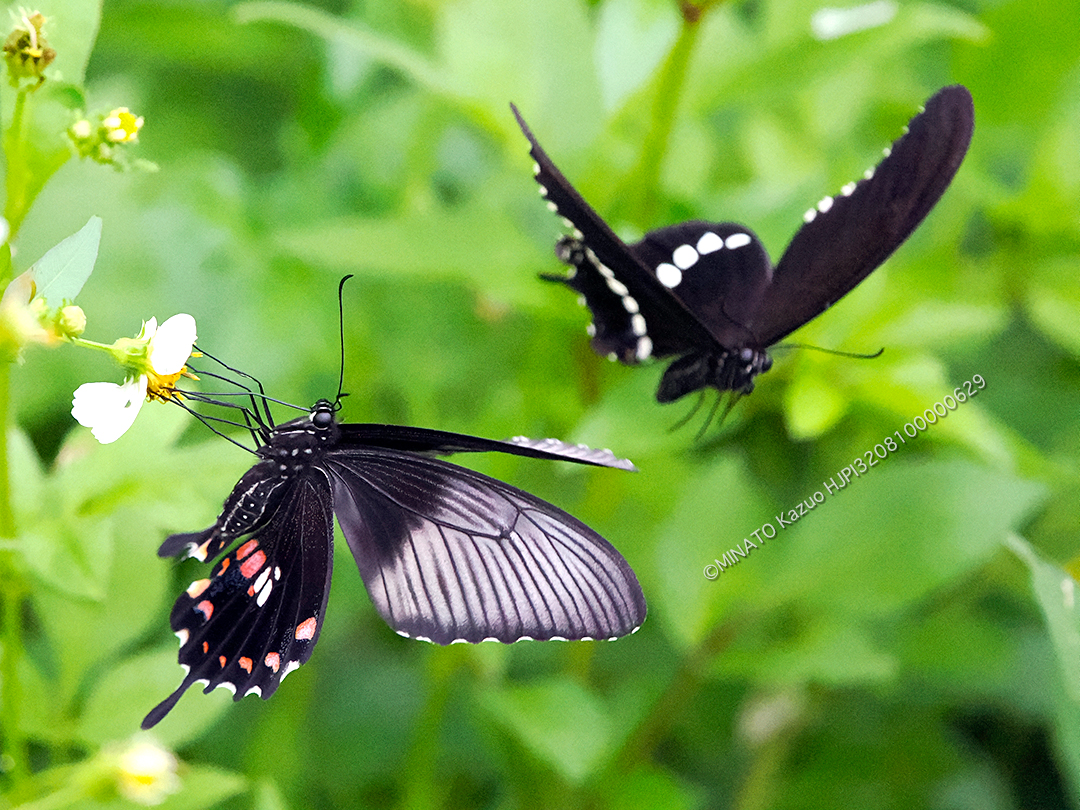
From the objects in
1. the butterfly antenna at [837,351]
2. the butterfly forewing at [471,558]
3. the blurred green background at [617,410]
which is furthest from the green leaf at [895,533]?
the butterfly forewing at [471,558]

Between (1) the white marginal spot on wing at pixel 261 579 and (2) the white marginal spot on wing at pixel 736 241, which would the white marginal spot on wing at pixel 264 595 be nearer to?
(1) the white marginal spot on wing at pixel 261 579

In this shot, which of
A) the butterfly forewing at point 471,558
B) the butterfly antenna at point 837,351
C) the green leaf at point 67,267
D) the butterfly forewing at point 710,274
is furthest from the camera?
the butterfly antenna at point 837,351

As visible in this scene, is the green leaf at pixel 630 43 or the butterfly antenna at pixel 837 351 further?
the green leaf at pixel 630 43

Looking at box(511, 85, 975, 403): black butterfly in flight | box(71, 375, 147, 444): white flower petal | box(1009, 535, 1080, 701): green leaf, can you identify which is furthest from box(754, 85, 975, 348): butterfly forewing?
box(71, 375, 147, 444): white flower petal

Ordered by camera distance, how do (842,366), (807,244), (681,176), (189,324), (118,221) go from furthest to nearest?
(118,221) → (681,176) → (842,366) → (807,244) → (189,324)

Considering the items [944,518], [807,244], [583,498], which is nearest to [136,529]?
[583,498]

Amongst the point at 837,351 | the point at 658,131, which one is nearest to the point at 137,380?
the point at 658,131

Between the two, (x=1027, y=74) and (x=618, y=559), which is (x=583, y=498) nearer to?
(x=618, y=559)
